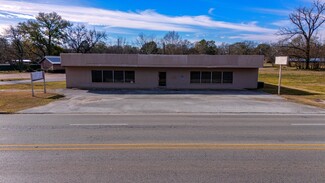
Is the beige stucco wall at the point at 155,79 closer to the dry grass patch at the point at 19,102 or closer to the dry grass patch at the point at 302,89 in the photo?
the dry grass patch at the point at 302,89

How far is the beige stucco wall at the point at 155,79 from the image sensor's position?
25.7 meters

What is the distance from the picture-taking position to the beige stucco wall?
84.4ft

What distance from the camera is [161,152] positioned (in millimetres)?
6242

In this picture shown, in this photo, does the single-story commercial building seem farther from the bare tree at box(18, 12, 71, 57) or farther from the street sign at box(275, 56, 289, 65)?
the bare tree at box(18, 12, 71, 57)

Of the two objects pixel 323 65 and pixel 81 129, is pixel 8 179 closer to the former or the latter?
pixel 81 129

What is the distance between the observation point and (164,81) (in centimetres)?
2642

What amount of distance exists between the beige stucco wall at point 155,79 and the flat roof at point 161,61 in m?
1.00

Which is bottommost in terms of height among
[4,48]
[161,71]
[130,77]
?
[130,77]

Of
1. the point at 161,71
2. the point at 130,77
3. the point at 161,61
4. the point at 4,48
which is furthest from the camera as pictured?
the point at 4,48

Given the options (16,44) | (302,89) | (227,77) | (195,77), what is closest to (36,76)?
(195,77)

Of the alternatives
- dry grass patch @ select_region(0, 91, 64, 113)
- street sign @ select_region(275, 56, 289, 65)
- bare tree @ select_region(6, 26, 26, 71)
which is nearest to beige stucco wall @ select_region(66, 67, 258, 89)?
street sign @ select_region(275, 56, 289, 65)

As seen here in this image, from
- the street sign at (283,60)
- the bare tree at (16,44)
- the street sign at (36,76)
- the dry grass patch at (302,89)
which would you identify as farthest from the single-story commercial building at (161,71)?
the bare tree at (16,44)

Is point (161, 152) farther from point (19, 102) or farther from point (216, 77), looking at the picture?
point (216, 77)

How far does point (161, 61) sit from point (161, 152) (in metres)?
19.3
